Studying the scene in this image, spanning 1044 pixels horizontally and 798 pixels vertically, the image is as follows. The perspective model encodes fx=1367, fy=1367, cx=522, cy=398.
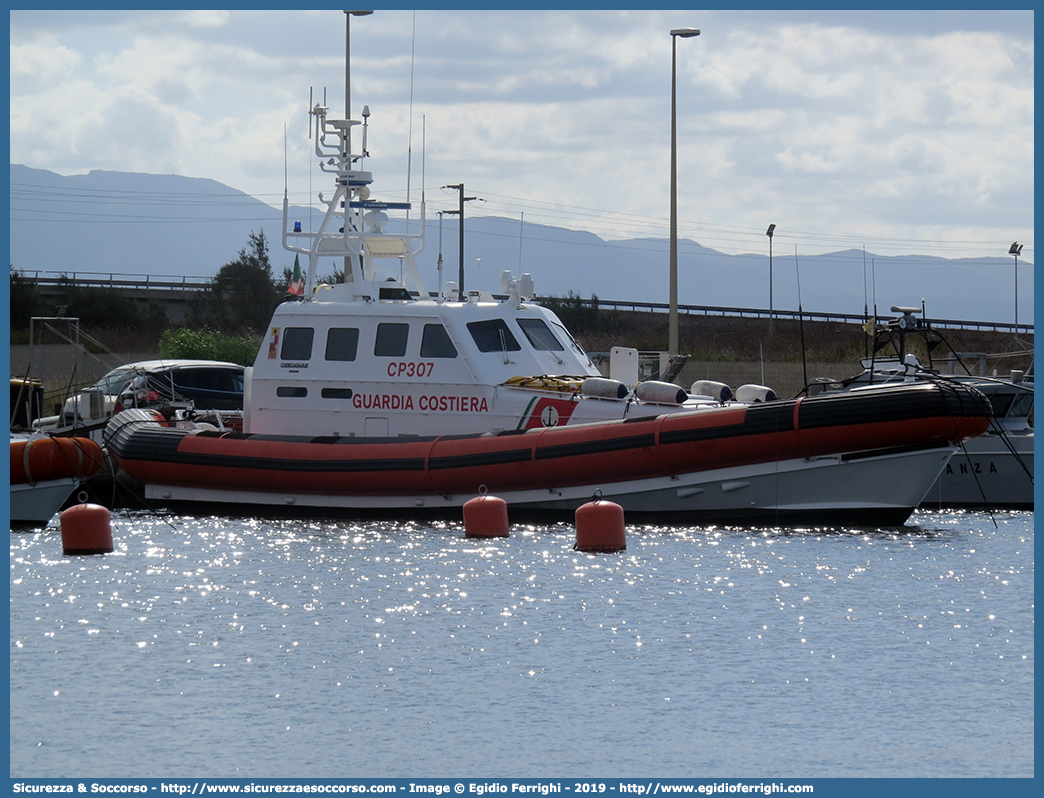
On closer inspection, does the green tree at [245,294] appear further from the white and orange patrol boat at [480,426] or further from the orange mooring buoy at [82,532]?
the orange mooring buoy at [82,532]

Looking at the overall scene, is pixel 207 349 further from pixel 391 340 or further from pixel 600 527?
pixel 600 527

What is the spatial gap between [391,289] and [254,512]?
3.14 meters

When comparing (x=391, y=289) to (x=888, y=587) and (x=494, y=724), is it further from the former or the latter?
(x=494, y=724)

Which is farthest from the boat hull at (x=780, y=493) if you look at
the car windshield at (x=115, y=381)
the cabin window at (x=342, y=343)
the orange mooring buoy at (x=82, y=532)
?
the car windshield at (x=115, y=381)

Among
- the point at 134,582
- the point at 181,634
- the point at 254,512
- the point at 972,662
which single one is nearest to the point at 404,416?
the point at 254,512

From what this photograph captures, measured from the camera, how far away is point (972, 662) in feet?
30.3

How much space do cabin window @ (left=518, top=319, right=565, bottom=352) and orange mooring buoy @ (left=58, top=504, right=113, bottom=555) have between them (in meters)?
5.34

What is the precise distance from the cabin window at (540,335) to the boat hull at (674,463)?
5.79ft

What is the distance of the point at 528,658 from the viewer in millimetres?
9375

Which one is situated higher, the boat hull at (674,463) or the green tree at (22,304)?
the green tree at (22,304)

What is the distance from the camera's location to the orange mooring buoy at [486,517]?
14039 millimetres

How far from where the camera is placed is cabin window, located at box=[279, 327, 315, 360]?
16.2 metres

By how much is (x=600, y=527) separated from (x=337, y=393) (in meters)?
4.27

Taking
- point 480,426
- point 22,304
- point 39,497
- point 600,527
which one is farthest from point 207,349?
point 600,527
